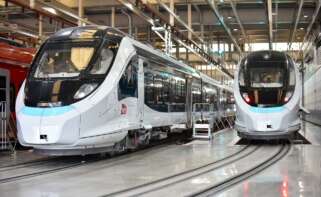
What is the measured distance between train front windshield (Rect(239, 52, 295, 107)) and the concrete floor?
2.19m

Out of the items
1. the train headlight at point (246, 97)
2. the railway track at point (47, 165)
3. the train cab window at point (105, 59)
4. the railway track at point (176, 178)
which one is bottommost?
the railway track at point (47, 165)

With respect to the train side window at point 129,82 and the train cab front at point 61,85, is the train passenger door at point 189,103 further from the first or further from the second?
the train cab front at point 61,85

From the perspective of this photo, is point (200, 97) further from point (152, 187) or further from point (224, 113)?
point (152, 187)

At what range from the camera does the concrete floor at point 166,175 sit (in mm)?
8312

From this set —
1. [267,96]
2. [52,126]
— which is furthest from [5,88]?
[267,96]

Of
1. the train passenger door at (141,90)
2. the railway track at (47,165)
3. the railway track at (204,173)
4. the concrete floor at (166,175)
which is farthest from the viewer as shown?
the train passenger door at (141,90)

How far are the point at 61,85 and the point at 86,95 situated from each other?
64 centimetres

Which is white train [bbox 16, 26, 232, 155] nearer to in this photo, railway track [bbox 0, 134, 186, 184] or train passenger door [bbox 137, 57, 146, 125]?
train passenger door [bbox 137, 57, 146, 125]

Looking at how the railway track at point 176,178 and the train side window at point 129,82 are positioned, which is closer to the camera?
the railway track at point 176,178

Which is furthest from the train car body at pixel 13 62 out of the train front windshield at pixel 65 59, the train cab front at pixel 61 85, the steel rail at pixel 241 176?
the steel rail at pixel 241 176

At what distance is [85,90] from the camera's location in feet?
37.5

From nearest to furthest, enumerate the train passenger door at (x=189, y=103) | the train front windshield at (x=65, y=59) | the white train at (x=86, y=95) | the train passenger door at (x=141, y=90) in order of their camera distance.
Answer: the white train at (x=86, y=95)
the train front windshield at (x=65, y=59)
the train passenger door at (x=141, y=90)
the train passenger door at (x=189, y=103)

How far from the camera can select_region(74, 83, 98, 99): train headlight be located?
1133 centimetres

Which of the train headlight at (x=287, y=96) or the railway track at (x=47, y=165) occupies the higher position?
the train headlight at (x=287, y=96)
